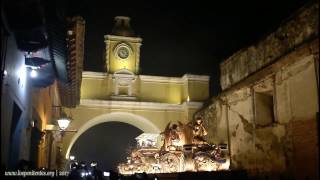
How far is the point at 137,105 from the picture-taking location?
27.7 m

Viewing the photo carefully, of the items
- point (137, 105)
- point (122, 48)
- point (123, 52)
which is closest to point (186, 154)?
point (137, 105)

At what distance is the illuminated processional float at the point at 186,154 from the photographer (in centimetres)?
1323

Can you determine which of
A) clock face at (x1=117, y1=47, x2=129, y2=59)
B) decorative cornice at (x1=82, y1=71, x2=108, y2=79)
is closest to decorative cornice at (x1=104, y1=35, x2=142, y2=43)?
clock face at (x1=117, y1=47, x2=129, y2=59)

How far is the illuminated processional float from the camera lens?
13228 mm

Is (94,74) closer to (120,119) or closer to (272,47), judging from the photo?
(120,119)

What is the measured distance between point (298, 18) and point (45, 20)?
898 cm

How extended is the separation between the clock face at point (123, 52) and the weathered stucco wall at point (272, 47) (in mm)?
11732

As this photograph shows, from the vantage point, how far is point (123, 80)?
93.8 feet

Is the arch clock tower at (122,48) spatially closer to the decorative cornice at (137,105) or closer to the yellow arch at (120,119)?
the decorative cornice at (137,105)

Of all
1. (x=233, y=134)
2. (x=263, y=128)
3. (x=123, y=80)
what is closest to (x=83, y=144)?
(x=123, y=80)

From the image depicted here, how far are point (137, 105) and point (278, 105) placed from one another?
15464 mm

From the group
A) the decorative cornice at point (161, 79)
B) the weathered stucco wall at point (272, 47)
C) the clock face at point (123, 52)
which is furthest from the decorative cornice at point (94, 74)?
the weathered stucco wall at point (272, 47)

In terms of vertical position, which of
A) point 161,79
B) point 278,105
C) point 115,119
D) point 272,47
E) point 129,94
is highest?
point 161,79

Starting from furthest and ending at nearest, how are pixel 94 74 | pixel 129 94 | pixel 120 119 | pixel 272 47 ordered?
pixel 120 119, pixel 94 74, pixel 129 94, pixel 272 47
